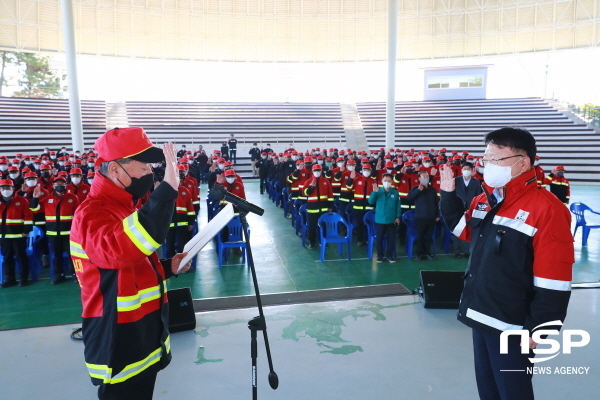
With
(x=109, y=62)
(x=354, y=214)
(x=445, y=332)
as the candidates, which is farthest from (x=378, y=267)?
(x=109, y=62)

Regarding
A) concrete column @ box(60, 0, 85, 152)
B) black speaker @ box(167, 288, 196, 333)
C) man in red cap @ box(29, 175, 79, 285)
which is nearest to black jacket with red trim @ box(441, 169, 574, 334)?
black speaker @ box(167, 288, 196, 333)

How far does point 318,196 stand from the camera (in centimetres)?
851

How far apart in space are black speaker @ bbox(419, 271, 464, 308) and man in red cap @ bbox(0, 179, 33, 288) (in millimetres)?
5972

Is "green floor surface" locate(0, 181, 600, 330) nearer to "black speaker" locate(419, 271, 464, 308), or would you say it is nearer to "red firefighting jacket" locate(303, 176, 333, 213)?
"red firefighting jacket" locate(303, 176, 333, 213)

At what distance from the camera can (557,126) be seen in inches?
984

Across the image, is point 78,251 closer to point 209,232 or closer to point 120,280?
point 120,280

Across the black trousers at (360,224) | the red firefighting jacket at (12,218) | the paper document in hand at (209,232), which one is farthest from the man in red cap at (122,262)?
the black trousers at (360,224)

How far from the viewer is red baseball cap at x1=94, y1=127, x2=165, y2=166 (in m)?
1.96

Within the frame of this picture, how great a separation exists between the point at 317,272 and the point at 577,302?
3.71 metres

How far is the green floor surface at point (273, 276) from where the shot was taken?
5.69 metres

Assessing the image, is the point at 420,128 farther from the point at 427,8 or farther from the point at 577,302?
the point at 577,302

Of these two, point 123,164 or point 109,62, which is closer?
point 123,164

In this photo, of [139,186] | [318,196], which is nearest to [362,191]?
[318,196]

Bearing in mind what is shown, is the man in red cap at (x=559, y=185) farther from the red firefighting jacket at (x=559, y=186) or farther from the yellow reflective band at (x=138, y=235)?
the yellow reflective band at (x=138, y=235)
